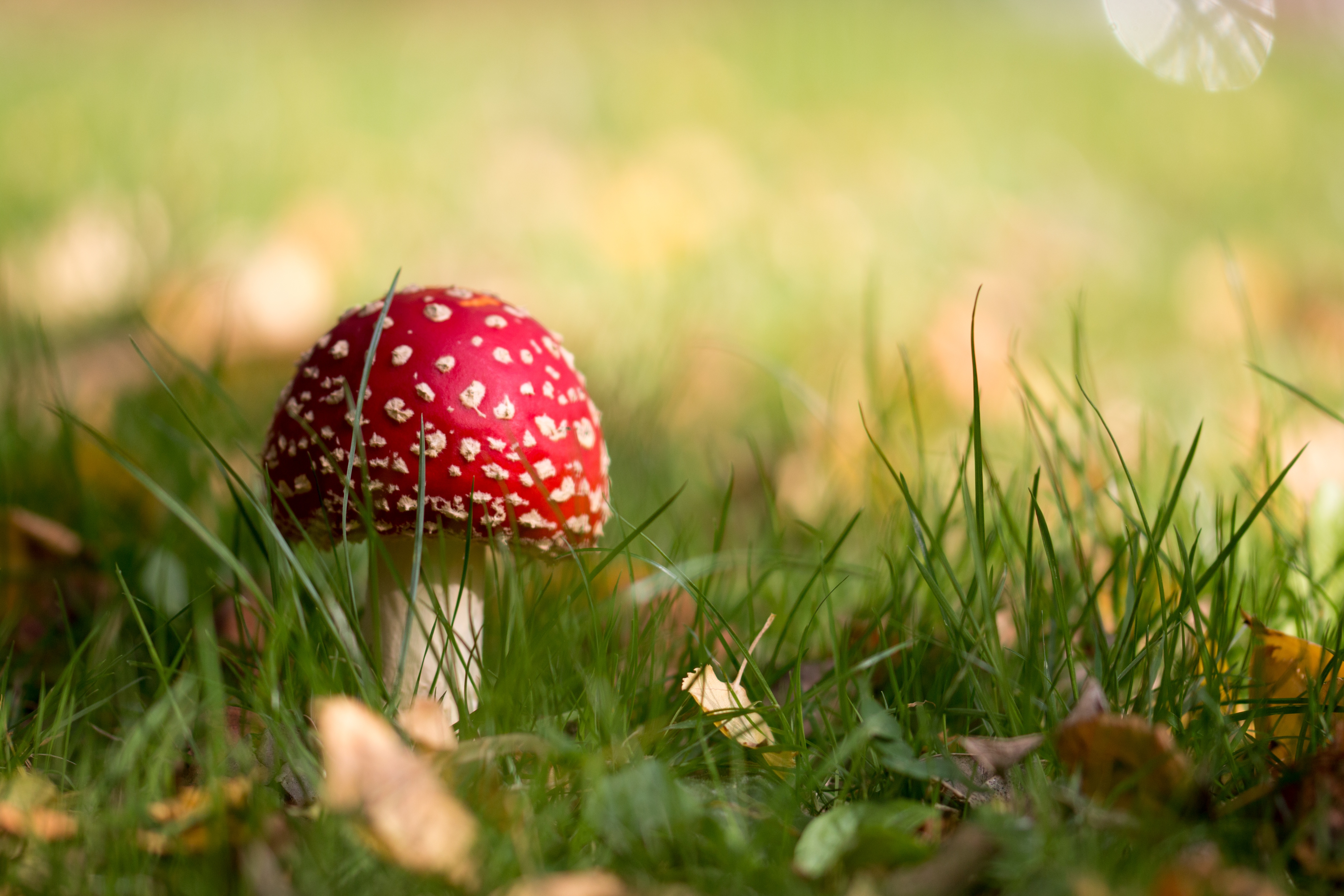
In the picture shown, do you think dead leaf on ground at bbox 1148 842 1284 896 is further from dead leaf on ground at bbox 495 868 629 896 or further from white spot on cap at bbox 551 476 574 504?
white spot on cap at bbox 551 476 574 504

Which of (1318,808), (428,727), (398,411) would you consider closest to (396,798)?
(428,727)

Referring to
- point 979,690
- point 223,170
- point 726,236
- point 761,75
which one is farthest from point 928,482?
point 761,75

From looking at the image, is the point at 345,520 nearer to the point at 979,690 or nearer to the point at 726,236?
the point at 979,690

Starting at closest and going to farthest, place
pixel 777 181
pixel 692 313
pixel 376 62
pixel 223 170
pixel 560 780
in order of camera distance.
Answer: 1. pixel 560 780
2. pixel 692 313
3. pixel 223 170
4. pixel 777 181
5. pixel 376 62

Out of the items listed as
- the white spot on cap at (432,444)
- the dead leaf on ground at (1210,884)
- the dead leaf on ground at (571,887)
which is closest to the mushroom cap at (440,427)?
the white spot on cap at (432,444)

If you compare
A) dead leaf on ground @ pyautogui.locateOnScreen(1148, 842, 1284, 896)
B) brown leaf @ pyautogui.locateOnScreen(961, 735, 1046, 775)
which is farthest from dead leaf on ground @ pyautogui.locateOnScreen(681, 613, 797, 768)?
dead leaf on ground @ pyautogui.locateOnScreen(1148, 842, 1284, 896)

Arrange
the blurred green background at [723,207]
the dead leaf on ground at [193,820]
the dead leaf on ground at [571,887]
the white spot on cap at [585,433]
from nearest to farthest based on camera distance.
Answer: the dead leaf on ground at [571,887] → the dead leaf on ground at [193,820] → the white spot on cap at [585,433] → the blurred green background at [723,207]

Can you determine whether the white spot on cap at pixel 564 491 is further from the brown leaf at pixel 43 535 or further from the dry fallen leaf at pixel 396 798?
the brown leaf at pixel 43 535

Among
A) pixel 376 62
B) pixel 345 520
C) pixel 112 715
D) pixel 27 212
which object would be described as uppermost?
pixel 376 62
